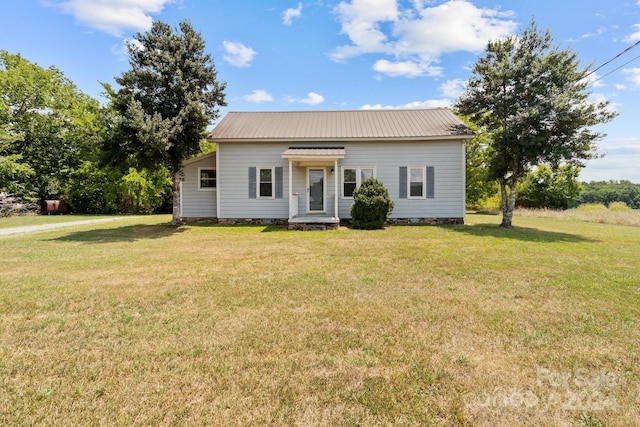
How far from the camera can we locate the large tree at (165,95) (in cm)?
1064

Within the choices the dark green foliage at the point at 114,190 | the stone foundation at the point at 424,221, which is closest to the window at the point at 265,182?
the stone foundation at the point at 424,221

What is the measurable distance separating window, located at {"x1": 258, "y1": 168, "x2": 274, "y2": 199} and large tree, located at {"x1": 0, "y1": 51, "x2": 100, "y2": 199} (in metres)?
13.5

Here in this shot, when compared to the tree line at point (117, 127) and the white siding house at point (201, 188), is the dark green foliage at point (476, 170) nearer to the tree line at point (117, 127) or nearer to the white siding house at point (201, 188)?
the white siding house at point (201, 188)

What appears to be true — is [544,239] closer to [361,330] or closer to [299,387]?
[361,330]

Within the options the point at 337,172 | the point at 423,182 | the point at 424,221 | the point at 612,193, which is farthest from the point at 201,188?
the point at 612,193

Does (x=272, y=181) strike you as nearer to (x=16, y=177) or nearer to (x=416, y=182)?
(x=416, y=182)

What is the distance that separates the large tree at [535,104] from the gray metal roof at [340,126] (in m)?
1.53

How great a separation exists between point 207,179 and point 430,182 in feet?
32.1

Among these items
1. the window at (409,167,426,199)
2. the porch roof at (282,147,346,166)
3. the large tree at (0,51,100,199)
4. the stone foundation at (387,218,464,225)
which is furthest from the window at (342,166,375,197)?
the large tree at (0,51,100,199)

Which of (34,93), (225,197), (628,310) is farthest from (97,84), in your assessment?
(628,310)

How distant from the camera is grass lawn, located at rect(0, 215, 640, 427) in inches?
81.4

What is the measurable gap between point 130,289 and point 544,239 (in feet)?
35.3

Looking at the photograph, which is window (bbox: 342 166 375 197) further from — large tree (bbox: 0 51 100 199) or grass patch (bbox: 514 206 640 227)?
large tree (bbox: 0 51 100 199)

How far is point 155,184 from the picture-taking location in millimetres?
20984
